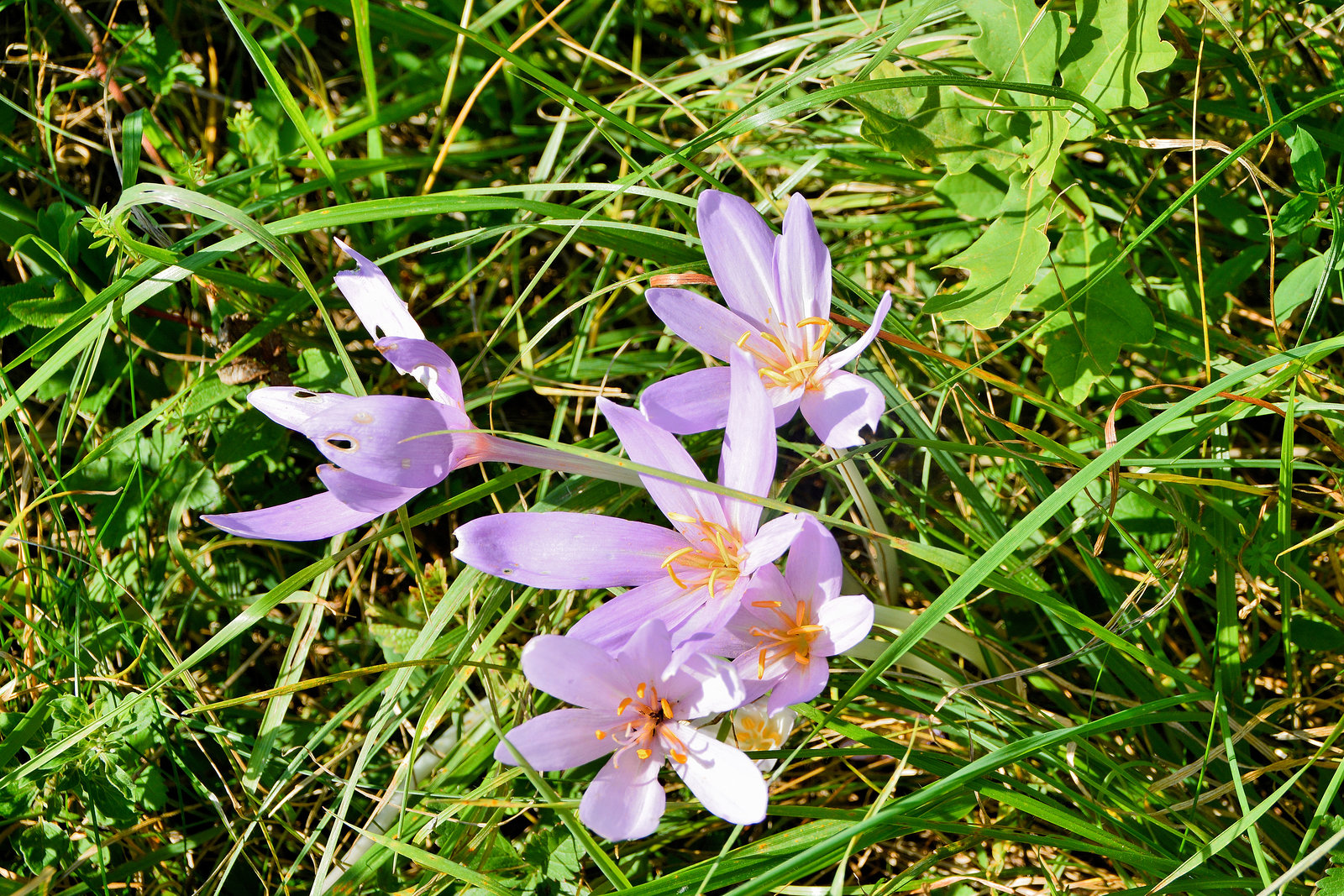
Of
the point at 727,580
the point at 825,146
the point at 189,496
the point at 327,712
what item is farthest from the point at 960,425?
the point at 189,496

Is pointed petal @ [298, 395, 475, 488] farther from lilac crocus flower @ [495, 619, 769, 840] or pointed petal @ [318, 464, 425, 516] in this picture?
lilac crocus flower @ [495, 619, 769, 840]

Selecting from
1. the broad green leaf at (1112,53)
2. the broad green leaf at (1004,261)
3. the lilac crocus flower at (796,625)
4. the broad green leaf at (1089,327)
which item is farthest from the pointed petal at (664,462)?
the broad green leaf at (1112,53)

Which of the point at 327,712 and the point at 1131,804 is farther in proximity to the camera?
the point at 327,712

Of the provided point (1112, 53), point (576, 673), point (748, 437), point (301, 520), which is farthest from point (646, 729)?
point (1112, 53)

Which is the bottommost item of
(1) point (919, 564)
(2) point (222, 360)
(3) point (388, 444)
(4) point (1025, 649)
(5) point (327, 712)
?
(5) point (327, 712)

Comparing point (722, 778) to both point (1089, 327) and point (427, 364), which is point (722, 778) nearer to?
point (427, 364)

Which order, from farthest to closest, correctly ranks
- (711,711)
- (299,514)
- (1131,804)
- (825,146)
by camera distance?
(825,146) → (1131,804) → (299,514) → (711,711)

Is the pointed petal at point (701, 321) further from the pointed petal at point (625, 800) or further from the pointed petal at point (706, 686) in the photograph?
the pointed petal at point (625, 800)

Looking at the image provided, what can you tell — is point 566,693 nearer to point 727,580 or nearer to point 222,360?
point 727,580
